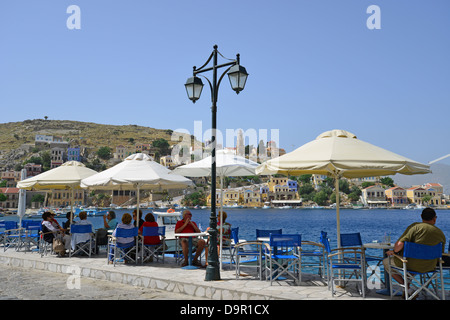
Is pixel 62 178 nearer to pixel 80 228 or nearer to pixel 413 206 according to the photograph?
pixel 80 228

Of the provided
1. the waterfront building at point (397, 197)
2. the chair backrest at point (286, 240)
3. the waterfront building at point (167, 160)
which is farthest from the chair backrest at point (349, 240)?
the waterfront building at point (397, 197)

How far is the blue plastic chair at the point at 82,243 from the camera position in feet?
26.6

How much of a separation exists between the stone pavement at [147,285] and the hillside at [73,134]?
153 meters

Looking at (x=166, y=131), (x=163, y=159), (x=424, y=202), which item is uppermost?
(x=166, y=131)

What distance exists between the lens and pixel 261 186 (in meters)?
142

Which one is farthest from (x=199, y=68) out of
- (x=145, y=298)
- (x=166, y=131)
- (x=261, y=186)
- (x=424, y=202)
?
(x=166, y=131)

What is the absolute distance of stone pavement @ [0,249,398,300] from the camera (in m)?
4.96

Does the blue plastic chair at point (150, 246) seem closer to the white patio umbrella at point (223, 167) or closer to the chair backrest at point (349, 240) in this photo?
the white patio umbrella at point (223, 167)

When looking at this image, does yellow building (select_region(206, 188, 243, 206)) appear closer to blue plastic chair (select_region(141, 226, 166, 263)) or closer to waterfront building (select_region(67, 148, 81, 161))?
waterfront building (select_region(67, 148, 81, 161))

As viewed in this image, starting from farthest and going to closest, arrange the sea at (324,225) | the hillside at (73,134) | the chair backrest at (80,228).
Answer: the hillside at (73,134), the sea at (324,225), the chair backrest at (80,228)

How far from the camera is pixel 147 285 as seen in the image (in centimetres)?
604
